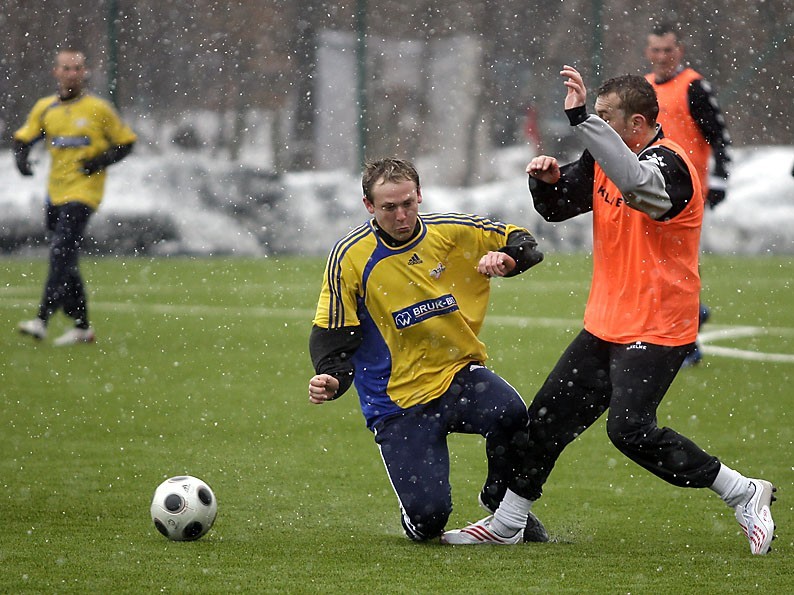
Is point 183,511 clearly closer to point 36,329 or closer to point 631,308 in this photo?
point 631,308

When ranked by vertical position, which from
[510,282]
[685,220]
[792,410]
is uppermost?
[685,220]

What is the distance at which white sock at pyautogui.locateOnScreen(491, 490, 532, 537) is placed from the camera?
5.07 metres

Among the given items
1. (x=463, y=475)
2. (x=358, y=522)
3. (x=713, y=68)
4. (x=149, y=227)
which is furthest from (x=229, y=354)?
(x=713, y=68)

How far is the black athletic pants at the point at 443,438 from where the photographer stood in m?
5.13

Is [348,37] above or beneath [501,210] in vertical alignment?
above

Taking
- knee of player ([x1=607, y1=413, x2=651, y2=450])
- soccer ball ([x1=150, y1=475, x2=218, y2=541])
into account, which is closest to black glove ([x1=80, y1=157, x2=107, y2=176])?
soccer ball ([x1=150, y1=475, x2=218, y2=541])

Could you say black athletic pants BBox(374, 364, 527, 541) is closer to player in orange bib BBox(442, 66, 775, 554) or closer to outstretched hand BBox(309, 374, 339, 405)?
player in orange bib BBox(442, 66, 775, 554)

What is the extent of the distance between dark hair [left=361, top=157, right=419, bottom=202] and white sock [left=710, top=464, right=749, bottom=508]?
164 centimetres

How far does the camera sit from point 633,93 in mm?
4902

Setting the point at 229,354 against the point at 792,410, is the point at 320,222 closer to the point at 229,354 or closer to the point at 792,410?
the point at 229,354

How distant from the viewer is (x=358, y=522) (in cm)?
545

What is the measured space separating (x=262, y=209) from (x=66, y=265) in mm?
8334

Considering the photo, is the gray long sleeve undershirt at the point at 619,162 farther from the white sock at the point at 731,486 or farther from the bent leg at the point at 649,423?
the white sock at the point at 731,486

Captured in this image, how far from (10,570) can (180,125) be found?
15.9 m
